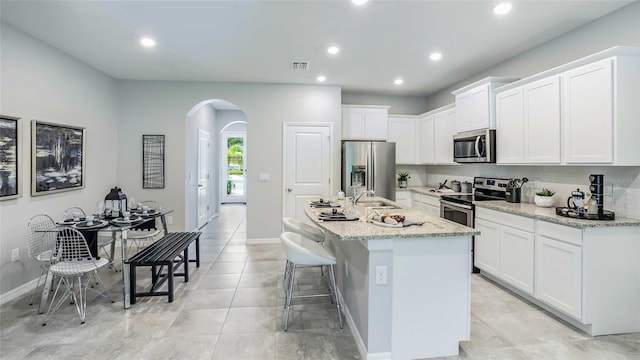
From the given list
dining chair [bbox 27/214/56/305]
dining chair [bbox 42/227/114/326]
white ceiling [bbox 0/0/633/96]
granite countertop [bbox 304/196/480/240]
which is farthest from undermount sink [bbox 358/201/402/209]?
dining chair [bbox 27/214/56/305]

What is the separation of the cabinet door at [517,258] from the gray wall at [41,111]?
502 centimetres

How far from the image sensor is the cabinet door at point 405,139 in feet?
19.1

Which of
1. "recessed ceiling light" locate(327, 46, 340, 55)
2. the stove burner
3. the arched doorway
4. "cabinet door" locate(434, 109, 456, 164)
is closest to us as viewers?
the stove burner

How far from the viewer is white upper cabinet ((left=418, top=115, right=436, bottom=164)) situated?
5.43 meters

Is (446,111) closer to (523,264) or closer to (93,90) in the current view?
(523,264)

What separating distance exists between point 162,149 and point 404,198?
14.0 ft

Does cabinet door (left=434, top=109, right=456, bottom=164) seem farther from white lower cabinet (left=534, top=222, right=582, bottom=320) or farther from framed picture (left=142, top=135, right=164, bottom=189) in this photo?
framed picture (left=142, top=135, right=164, bottom=189)

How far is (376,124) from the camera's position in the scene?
5582mm

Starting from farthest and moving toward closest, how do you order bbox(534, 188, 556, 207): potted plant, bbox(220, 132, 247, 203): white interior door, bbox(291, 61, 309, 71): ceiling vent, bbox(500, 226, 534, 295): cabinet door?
bbox(220, 132, 247, 203): white interior door < bbox(291, 61, 309, 71): ceiling vent < bbox(534, 188, 556, 207): potted plant < bbox(500, 226, 534, 295): cabinet door

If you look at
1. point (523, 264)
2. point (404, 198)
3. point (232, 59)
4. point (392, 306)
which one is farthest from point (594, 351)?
point (232, 59)

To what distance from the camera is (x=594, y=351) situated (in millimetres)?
2246

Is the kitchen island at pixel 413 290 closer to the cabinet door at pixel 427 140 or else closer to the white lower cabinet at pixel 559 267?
the white lower cabinet at pixel 559 267

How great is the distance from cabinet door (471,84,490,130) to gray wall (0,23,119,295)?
520cm

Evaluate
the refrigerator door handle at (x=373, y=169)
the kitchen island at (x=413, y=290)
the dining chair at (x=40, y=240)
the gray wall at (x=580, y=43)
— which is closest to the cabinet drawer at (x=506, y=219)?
the kitchen island at (x=413, y=290)
